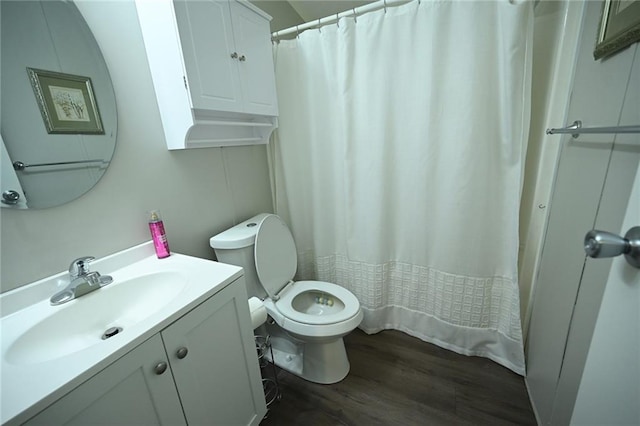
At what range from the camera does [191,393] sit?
0.77m

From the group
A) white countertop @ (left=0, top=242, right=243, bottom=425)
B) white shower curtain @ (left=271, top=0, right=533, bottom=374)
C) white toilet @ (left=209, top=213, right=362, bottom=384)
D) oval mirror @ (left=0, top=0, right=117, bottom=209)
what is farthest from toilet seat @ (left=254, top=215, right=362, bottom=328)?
oval mirror @ (left=0, top=0, right=117, bottom=209)

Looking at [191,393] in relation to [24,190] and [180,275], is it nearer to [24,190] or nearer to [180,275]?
[180,275]

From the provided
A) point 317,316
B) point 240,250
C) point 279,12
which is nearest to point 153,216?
point 240,250

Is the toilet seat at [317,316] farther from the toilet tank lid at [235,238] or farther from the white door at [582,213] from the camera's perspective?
the white door at [582,213]

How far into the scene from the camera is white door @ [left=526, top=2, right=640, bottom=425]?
664 millimetres

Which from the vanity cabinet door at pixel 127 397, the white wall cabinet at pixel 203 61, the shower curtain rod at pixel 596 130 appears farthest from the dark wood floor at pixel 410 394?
the white wall cabinet at pixel 203 61

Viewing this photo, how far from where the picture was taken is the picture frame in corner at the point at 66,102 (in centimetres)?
78

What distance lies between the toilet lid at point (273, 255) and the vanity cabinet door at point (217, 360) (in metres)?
0.35

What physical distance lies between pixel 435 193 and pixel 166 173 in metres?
1.35

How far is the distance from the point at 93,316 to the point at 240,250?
57 cm

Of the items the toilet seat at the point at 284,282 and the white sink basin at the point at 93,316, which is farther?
the toilet seat at the point at 284,282

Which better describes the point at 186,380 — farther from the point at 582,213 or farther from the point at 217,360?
the point at 582,213

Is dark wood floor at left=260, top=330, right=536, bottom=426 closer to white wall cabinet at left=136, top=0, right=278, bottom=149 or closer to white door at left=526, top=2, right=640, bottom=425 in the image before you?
white door at left=526, top=2, right=640, bottom=425

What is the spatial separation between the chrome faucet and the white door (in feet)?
4.54
